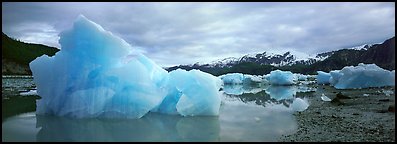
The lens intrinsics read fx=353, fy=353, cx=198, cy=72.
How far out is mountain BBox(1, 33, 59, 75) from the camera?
7714cm

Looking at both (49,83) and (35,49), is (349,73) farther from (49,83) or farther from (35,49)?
(35,49)

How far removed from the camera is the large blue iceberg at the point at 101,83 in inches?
401

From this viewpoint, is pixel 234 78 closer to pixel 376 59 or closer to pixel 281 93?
pixel 281 93

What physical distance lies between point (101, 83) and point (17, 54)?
288 feet

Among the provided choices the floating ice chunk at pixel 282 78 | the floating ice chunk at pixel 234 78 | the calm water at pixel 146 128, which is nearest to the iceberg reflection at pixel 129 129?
the calm water at pixel 146 128

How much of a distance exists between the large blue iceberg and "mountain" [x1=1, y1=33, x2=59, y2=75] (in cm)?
6862

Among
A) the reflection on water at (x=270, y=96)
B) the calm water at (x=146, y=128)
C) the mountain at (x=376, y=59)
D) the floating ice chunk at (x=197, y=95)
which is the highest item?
the mountain at (x=376, y=59)

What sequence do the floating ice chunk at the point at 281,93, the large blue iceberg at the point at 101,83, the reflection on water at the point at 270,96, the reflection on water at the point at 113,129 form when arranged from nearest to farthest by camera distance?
the reflection on water at the point at 113,129
the large blue iceberg at the point at 101,83
the reflection on water at the point at 270,96
the floating ice chunk at the point at 281,93

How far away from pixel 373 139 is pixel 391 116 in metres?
3.72

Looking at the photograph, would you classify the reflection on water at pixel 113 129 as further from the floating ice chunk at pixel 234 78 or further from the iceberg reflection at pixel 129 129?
the floating ice chunk at pixel 234 78

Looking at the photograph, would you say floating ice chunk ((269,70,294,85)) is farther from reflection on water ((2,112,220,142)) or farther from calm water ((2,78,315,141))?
reflection on water ((2,112,220,142))

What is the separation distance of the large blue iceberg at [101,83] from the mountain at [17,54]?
2701 inches

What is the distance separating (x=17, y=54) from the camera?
87562mm

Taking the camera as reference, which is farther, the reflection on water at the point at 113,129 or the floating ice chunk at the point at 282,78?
the floating ice chunk at the point at 282,78
